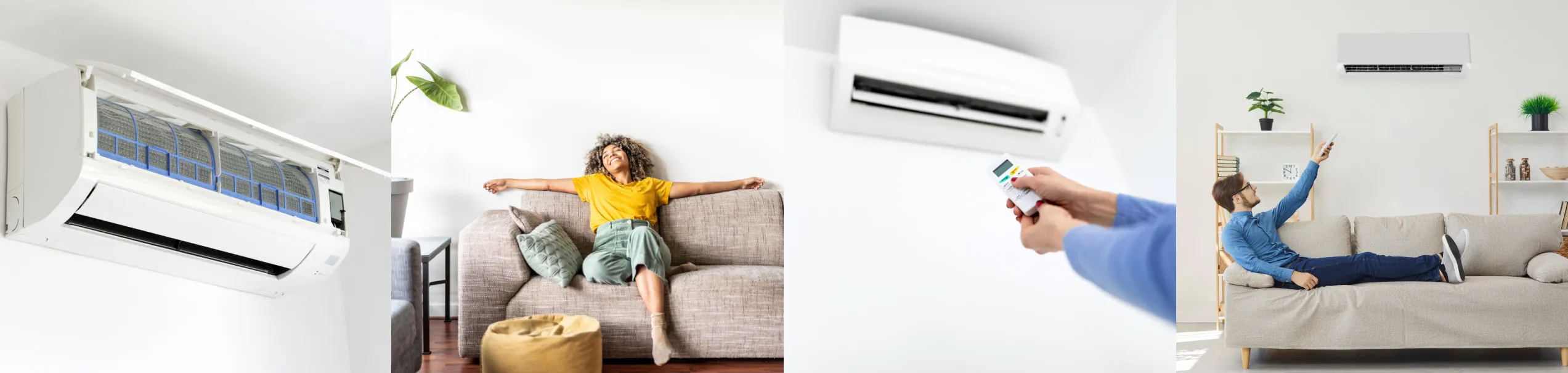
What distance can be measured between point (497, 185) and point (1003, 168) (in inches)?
94.5

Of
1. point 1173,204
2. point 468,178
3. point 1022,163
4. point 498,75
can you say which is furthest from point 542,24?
point 1173,204

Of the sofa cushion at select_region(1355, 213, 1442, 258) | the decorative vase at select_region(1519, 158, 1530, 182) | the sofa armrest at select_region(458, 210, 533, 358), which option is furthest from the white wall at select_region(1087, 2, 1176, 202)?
the decorative vase at select_region(1519, 158, 1530, 182)

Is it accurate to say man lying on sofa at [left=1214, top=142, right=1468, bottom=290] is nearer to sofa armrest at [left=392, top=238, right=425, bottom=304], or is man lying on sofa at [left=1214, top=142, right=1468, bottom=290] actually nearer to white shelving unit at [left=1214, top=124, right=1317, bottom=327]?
white shelving unit at [left=1214, top=124, right=1317, bottom=327]

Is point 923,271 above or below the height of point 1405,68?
below

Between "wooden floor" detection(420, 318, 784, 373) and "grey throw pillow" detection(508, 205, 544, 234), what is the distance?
20.6 inches

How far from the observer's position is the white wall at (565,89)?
3354 mm

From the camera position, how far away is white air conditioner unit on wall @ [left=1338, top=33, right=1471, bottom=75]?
3.96 meters

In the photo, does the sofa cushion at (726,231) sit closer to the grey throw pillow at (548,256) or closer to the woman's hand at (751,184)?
the woman's hand at (751,184)

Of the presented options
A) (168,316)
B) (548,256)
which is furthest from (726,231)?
(168,316)

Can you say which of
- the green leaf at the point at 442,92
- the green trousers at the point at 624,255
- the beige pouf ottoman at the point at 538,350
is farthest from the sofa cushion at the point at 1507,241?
the green leaf at the point at 442,92

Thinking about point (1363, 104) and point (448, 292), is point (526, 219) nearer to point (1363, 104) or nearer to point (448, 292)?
point (448, 292)

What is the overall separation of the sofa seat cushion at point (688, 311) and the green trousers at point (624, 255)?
4 centimetres

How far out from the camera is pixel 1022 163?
1692 mm

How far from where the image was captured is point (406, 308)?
188 cm
